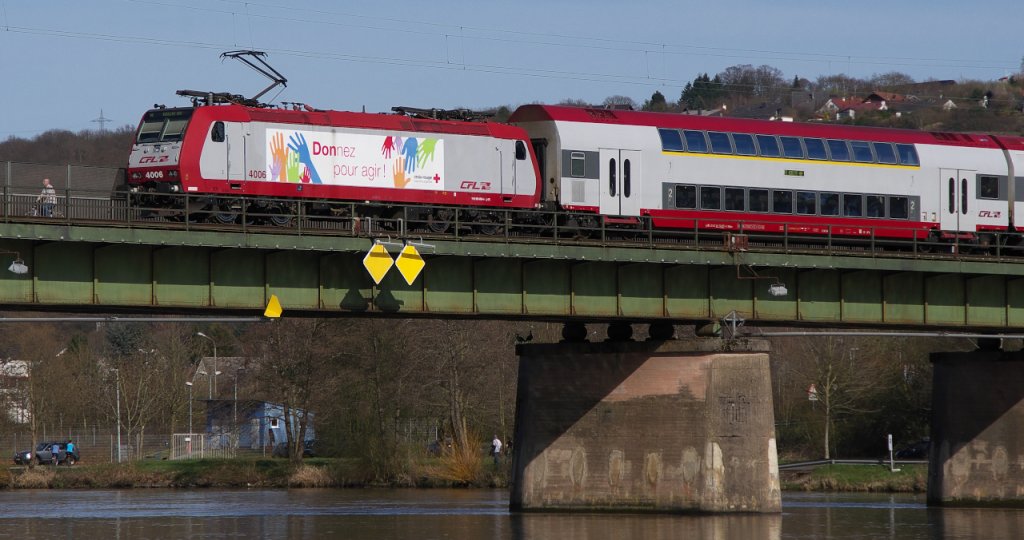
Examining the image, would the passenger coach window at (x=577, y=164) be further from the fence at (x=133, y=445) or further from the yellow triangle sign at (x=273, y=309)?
the fence at (x=133, y=445)

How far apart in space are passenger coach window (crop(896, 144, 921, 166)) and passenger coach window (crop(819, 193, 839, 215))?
3306 mm

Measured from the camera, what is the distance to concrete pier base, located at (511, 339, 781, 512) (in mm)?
43750

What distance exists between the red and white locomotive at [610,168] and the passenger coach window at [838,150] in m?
0.05

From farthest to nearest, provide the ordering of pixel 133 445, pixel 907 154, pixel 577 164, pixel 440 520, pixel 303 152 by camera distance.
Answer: pixel 133 445 → pixel 907 154 → pixel 577 164 → pixel 440 520 → pixel 303 152

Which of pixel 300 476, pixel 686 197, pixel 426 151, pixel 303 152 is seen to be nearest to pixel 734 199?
pixel 686 197

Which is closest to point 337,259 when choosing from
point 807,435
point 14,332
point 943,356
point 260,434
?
point 943,356

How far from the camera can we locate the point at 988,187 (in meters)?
53.8

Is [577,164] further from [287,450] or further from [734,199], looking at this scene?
[287,450]

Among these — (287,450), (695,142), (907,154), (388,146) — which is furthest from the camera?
(287,450)

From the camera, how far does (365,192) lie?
4316 cm

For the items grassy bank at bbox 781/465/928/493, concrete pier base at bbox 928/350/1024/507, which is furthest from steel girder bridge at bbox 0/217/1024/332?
grassy bank at bbox 781/465/928/493

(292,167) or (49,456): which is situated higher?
(292,167)

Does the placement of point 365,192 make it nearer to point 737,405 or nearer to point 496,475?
point 737,405

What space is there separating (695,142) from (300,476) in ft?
102
